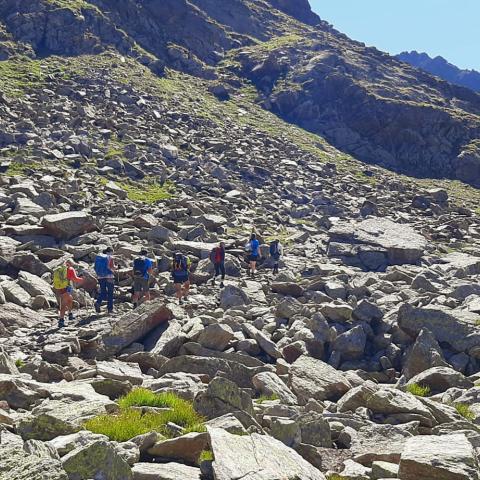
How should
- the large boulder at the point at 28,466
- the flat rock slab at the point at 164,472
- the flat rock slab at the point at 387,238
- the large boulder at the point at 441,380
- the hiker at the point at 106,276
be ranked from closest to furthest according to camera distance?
the large boulder at the point at 28,466
the flat rock slab at the point at 164,472
the large boulder at the point at 441,380
the hiker at the point at 106,276
the flat rock slab at the point at 387,238

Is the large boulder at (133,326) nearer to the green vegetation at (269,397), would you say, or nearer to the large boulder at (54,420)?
the green vegetation at (269,397)

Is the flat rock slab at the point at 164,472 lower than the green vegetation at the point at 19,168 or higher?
higher

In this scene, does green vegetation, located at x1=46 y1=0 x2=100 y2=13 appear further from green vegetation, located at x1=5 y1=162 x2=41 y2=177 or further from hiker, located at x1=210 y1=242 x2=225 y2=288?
hiker, located at x1=210 y1=242 x2=225 y2=288

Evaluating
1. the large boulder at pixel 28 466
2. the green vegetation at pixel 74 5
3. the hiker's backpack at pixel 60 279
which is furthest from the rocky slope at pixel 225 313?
the green vegetation at pixel 74 5

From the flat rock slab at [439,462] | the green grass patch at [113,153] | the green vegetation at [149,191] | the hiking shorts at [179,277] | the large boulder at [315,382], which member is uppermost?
the flat rock slab at [439,462]

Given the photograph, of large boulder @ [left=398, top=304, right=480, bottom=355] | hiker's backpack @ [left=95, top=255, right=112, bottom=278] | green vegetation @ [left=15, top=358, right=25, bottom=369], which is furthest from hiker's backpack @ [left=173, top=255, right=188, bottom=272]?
green vegetation @ [left=15, top=358, right=25, bottom=369]

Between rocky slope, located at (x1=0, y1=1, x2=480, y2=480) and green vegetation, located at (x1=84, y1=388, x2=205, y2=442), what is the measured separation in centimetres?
9

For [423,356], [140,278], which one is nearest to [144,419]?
[423,356]

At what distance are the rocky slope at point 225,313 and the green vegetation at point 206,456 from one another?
0.21 feet

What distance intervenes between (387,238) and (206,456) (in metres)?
31.3

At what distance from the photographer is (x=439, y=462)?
7.54 m

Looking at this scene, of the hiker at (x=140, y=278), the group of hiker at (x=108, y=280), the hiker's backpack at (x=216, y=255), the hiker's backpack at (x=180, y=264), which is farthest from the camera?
the hiker's backpack at (x=216, y=255)

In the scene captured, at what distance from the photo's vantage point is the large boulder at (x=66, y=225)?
27.2 meters

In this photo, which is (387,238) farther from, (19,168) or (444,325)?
(19,168)
